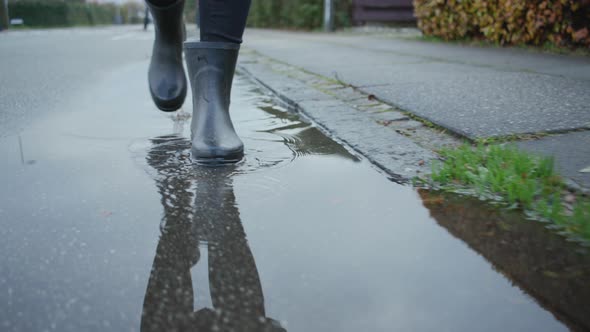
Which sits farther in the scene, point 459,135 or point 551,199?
point 459,135

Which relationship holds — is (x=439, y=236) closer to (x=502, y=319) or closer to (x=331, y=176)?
(x=502, y=319)

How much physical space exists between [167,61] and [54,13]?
33411 mm

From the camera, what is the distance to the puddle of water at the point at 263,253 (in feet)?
2.87

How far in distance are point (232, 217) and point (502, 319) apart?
2.12 ft

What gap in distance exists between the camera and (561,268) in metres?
0.99

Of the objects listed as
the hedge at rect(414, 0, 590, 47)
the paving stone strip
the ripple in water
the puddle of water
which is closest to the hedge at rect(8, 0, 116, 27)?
the hedge at rect(414, 0, 590, 47)

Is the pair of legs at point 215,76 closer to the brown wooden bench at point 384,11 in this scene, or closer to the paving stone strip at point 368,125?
the paving stone strip at point 368,125

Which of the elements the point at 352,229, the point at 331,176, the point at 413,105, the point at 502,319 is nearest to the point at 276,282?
the point at 352,229

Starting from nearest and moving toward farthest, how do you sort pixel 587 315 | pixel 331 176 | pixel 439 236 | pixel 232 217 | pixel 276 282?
1. pixel 587 315
2. pixel 276 282
3. pixel 439 236
4. pixel 232 217
5. pixel 331 176

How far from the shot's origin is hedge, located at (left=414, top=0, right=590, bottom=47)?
4578mm

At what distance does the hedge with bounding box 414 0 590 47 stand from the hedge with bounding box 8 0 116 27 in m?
27.7

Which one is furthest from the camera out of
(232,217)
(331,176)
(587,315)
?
(331,176)

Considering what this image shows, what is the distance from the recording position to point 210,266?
1036 millimetres

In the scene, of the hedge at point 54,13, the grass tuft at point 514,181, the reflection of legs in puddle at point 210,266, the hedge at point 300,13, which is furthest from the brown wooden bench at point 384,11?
the hedge at point 54,13
